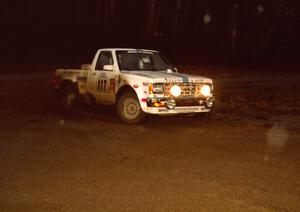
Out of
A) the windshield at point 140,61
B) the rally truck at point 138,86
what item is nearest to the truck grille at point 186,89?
the rally truck at point 138,86

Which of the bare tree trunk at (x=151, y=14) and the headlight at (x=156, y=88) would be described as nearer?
the headlight at (x=156, y=88)

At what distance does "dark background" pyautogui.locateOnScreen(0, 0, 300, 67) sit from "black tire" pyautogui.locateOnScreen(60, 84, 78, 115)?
71.9 ft

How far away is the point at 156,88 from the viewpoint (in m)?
12.1

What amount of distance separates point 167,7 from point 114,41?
47.0 ft

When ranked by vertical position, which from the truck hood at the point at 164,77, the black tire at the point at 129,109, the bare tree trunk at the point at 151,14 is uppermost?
the bare tree trunk at the point at 151,14

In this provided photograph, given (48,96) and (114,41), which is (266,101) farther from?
(114,41)

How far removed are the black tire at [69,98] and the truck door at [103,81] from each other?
36.1 inches

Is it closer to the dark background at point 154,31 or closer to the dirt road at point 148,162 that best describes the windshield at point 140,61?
the dirt road at point 148,162

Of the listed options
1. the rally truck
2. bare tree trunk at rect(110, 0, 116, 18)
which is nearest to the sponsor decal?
the rally truck

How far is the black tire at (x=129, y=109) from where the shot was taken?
40.9 feet

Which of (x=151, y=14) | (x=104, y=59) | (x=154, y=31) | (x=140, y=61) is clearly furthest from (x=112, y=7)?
(x=140, y=61)

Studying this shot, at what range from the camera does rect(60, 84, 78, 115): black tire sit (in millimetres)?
14602

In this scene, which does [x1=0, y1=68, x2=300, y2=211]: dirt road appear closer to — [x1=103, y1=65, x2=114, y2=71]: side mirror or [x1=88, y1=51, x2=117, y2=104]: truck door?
[x1=88, y1=51, x2=117, y2=104]: truck door

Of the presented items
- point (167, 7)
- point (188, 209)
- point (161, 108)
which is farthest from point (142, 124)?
point (167, 7)
